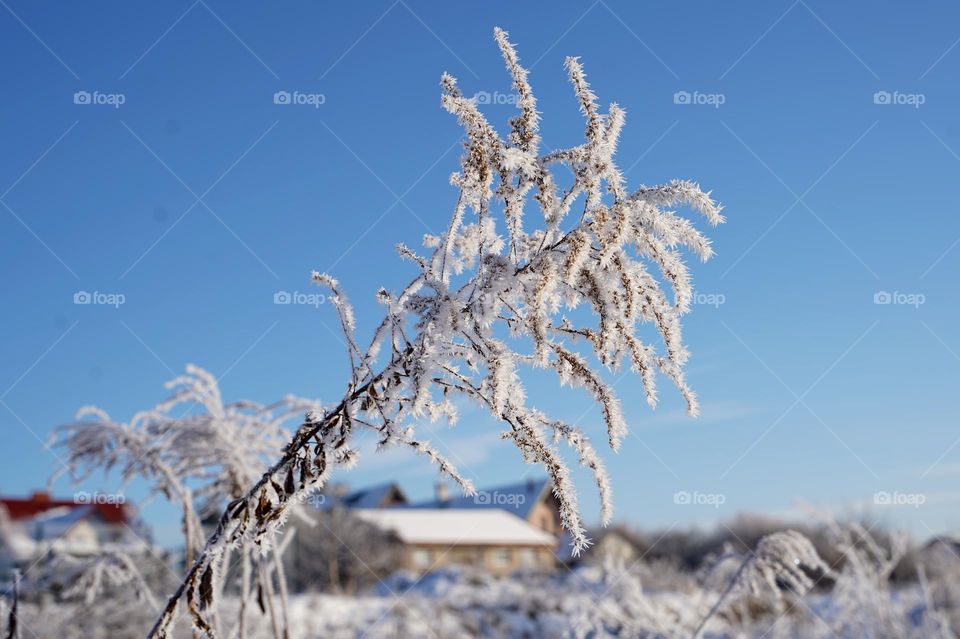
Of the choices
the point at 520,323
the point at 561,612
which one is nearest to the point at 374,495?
the point at 561,612

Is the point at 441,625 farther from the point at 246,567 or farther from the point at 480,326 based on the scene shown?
the point at 480,326

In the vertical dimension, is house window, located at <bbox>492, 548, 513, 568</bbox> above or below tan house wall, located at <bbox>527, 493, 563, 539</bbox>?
→ below

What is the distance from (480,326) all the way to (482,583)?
955 inches

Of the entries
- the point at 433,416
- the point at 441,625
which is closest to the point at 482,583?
the point at 441,625

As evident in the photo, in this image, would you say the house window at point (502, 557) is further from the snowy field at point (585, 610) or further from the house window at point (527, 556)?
the snowy field at point (585, 610)

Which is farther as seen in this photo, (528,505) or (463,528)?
(528,505)

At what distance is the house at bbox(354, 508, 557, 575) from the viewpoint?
38.3 m

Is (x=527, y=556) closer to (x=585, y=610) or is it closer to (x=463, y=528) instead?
(x=463, y=528)

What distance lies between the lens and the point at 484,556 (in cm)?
4084

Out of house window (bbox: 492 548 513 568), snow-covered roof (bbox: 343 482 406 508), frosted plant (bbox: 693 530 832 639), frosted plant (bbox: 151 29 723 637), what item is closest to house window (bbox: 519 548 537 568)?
house window (bbox: 492 548 513 568)

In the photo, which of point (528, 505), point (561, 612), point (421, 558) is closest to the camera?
point (561, 612)

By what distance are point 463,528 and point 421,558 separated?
3537mm

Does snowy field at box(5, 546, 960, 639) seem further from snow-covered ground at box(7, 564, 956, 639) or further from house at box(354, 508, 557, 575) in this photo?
house at box(354, 508, 557, 575)

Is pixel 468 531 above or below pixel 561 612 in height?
above
